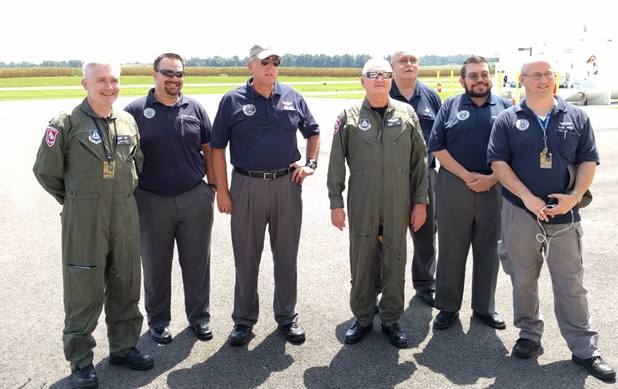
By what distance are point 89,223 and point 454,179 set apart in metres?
2.84

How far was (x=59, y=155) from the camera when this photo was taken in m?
4.14

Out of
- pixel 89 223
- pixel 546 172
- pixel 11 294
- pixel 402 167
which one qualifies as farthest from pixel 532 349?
pixel 11 294

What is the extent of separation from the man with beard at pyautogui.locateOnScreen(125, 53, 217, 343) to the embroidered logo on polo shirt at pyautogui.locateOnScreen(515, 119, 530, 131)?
2.36m

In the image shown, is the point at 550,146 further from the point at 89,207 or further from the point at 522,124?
the point at 89,207

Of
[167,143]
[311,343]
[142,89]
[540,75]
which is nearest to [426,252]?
[311,343]

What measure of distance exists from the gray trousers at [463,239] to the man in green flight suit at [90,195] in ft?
8.19

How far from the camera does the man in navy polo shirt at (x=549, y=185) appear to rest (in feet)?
14.5

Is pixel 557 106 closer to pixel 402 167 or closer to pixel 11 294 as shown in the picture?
pixel 402 167

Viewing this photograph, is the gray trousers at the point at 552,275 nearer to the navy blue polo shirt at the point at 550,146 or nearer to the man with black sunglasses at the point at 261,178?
the navy blue polo shirt at the point at 550,146

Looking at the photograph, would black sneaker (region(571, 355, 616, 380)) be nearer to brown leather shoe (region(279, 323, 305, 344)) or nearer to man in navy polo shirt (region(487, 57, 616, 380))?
man in navy polo shirt (region(487, 57, 616, 380))

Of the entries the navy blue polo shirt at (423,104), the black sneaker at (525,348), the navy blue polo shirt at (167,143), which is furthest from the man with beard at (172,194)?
the black sneaker at (525,348)

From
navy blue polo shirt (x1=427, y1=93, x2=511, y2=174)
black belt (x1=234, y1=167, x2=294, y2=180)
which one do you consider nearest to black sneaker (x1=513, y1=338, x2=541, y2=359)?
navy blue polo shirt (x1=427, y1=93, x2=511, y2=174)

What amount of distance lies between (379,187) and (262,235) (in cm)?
105

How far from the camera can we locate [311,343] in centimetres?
498
